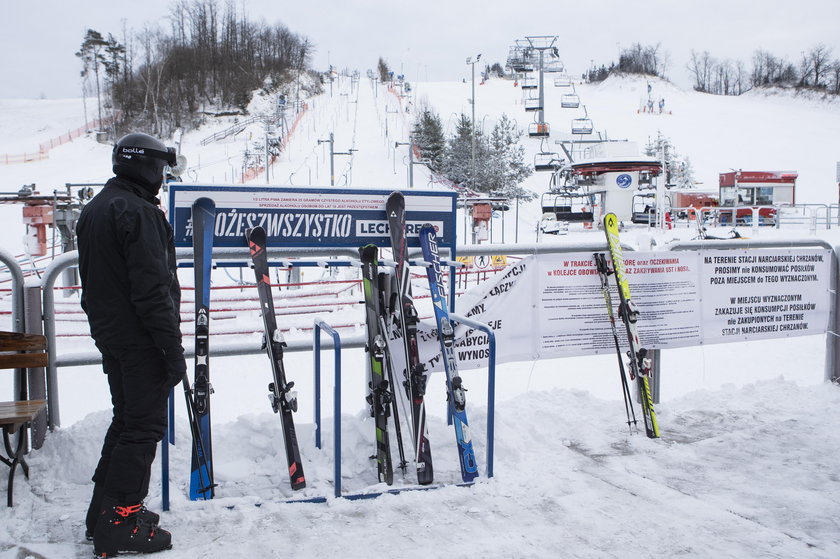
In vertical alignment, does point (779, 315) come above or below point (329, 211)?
below

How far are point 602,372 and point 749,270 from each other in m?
2.27

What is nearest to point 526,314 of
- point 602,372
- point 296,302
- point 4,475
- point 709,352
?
point 602,372

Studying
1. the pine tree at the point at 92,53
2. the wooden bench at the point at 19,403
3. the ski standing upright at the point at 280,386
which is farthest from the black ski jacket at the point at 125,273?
the pine tree at the point at 92,53

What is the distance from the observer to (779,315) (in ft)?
17.8

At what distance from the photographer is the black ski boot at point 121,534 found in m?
2.79

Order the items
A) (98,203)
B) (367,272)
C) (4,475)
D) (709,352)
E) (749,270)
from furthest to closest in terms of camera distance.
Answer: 1. (709,352)
2. (749,270)
3. (367,272)
4. (4,475)
5. (98,203)

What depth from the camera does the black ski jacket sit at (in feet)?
8.93

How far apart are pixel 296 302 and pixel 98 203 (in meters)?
9.04

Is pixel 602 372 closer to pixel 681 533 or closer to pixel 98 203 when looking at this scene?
pixel 681 533

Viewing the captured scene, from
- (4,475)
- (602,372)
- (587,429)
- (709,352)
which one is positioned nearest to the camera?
(4,475)

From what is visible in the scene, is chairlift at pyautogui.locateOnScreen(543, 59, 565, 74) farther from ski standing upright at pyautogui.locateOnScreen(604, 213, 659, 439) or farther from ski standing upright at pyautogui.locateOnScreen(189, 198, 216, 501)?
ski standing upright at pyautogui.locateOnScreen(189, 198, 216, 501)

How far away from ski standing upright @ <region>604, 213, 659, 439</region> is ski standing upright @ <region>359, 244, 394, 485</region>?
1.89 metres

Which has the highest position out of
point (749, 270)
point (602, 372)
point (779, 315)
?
point (749, 270)

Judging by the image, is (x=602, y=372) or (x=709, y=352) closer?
(x=602, y=372)
